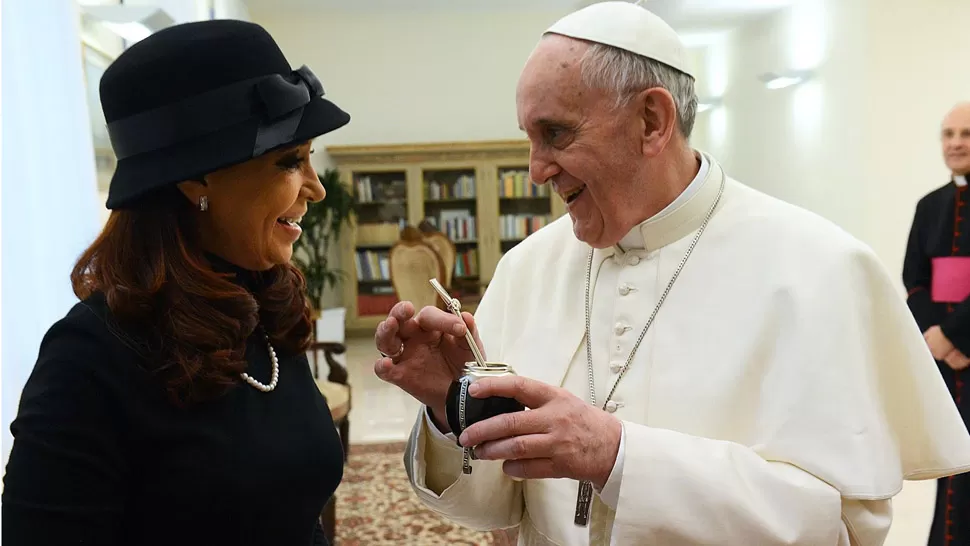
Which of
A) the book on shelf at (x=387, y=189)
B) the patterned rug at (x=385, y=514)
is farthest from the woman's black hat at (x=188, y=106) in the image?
the book on shelf at (x=387, y=189)

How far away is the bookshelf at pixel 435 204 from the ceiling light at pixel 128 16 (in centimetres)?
482

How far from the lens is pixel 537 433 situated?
0.95 metres

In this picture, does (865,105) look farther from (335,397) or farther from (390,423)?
(335,397)

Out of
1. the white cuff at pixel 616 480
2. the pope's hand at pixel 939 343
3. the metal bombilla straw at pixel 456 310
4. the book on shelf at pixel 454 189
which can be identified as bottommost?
the book on shelf at pixel 454 189

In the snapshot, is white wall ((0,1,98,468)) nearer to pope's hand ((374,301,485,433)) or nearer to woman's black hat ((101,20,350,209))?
woman's black hat ((101,20,350,209))

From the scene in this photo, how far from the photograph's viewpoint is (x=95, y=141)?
3.53 meters

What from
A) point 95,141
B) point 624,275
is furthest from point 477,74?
point 624,275

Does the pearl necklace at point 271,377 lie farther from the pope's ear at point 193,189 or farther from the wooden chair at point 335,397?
the wooden chair at point 335,397

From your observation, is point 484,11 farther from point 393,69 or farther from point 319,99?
point 319,99

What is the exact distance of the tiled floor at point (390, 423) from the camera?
128 inches

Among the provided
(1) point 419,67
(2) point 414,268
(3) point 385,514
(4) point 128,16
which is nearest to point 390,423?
(2) point 414,268

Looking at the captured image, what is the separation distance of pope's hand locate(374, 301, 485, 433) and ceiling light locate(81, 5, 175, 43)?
9.60ft

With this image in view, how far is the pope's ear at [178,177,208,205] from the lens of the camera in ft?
3.72

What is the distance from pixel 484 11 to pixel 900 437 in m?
8.35
